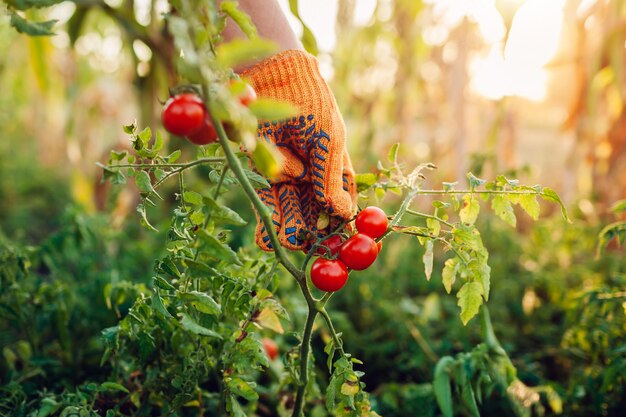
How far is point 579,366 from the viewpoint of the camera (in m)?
1.40

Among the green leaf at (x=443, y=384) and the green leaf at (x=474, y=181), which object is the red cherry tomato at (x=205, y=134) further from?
the green leaf at (x=443, y=384)

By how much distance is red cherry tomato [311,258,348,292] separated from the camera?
0.75 m

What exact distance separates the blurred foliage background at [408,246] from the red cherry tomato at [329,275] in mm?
338

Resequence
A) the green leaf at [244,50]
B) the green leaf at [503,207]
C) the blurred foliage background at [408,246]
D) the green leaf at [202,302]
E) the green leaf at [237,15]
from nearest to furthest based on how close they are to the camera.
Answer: the green leaf at [244,50], the green leaf at [237,15], the green leaf at [202,302], the green leaf at [503,207], the blurred foliage background at [408,246]

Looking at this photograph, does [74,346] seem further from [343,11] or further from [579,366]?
[343,11]

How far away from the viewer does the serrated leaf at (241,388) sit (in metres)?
0.79

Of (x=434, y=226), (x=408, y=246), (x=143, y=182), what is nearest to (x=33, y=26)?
(x=143, y=182)

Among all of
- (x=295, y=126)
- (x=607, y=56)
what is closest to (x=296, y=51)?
(x=295, y=126)

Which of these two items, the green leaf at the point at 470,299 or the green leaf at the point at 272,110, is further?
the green leaf at the point at 470,299

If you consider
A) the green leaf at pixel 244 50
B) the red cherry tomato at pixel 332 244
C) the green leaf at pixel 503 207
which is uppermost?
the green leaf at pixel 244 50

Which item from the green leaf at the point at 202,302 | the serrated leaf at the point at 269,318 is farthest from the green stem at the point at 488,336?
the green leaf at the point at 202,302

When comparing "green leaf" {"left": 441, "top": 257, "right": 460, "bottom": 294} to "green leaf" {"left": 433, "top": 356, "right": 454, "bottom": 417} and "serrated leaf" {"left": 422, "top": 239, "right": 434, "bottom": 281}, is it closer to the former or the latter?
"serrated leaf" {"left": 422, "top": 239, "right": 434, "bottom": 281}

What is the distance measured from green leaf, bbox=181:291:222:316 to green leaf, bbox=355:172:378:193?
1.30ft

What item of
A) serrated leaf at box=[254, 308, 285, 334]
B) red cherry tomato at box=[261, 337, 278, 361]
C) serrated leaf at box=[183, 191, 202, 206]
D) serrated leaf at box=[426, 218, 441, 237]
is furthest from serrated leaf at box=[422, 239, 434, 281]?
red cherry tomato at box=[261, 337, 278, 361]
